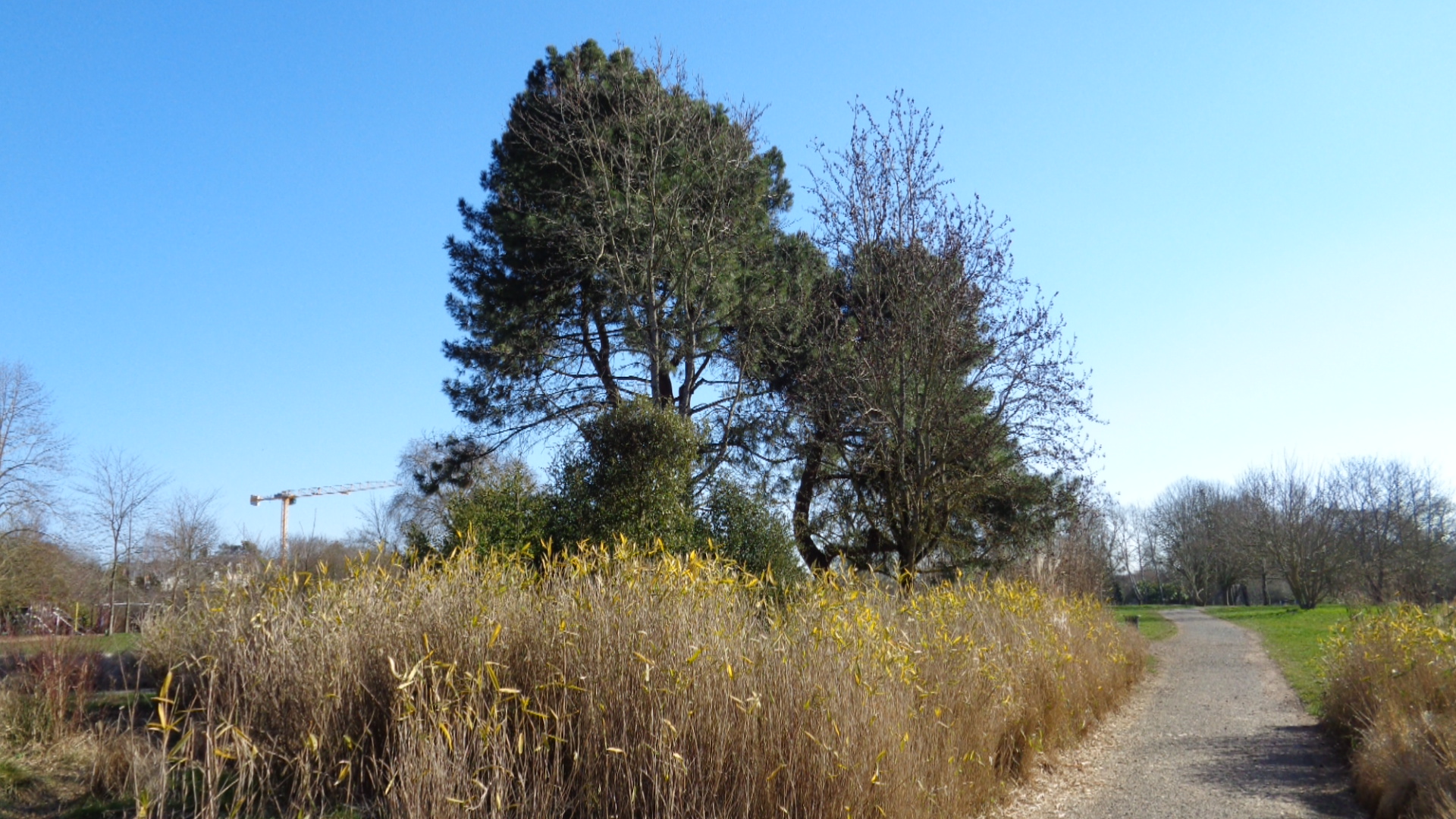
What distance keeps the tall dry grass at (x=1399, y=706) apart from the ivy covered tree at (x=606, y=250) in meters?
7.94

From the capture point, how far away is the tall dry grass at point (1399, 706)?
6172mm

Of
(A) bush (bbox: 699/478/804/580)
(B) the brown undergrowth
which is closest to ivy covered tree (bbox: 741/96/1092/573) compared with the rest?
(A) bush (bbox: 699/478/804/580)

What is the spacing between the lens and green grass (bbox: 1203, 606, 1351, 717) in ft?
46.2

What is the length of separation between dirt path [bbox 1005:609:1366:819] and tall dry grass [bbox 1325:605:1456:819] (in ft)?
1.04

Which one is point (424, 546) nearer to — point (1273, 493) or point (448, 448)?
point (448, 448)

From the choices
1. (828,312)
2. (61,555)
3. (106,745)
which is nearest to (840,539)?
(828,312)

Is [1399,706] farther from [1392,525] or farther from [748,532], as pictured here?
[1392,525]

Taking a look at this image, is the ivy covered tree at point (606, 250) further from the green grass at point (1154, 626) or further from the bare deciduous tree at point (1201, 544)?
the bare deciduous tree at point (1201, 544)

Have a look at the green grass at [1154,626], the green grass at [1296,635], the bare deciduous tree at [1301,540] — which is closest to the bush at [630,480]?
the green grass at [1296,635]

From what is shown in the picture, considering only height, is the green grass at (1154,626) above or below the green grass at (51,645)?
below

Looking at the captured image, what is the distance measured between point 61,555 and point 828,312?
21.0m

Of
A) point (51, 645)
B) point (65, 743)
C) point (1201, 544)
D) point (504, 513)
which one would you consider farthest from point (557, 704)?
point (1201, 544)

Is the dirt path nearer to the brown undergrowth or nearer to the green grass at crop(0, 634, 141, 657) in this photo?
the brown undergrowth

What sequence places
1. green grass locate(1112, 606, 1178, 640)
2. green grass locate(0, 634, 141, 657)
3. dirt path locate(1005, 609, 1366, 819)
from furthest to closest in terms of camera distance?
green grass locate(1112, 606, 1178, 640) < green grass locate(0, 634, 141, 657) < dirt path locate(1005, 609, 1366, 819)
